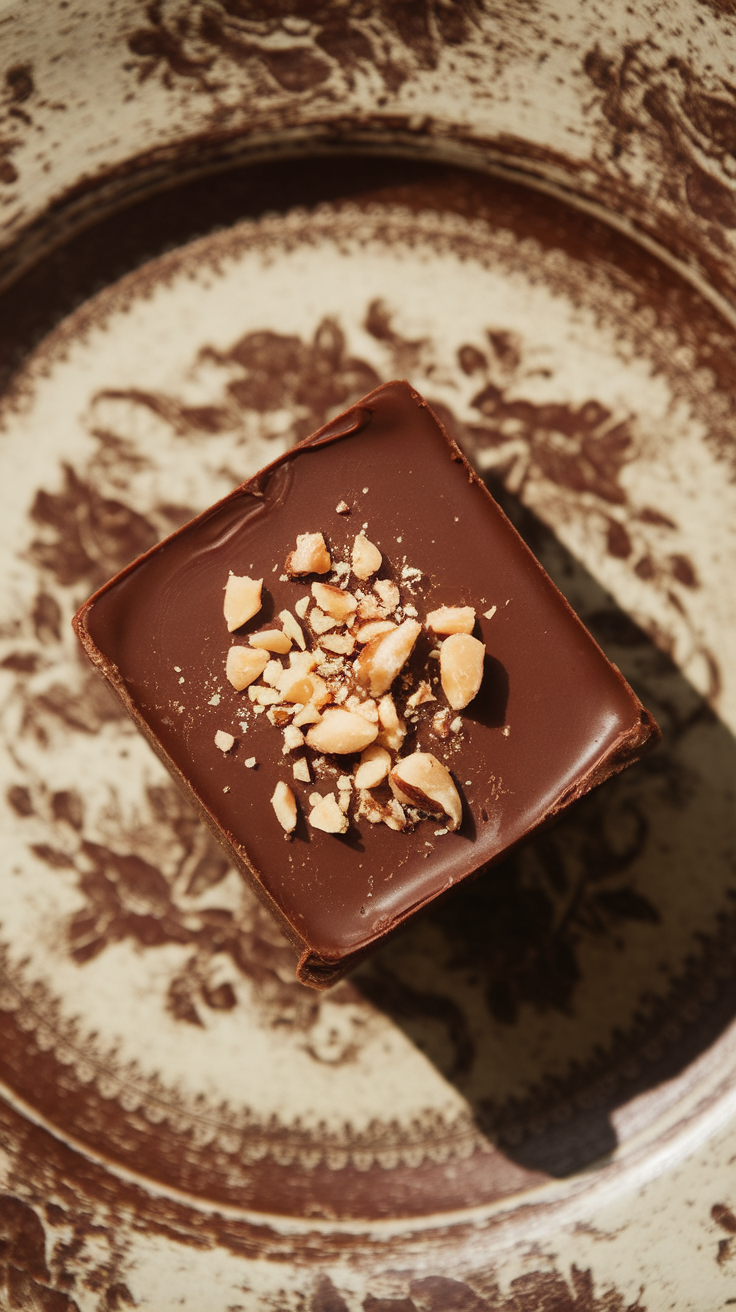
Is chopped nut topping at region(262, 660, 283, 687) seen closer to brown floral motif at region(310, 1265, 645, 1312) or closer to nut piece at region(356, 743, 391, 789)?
nut piece at region(356, 743, 391, 789)

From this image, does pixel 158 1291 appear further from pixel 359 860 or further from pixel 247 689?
pixel 247 689

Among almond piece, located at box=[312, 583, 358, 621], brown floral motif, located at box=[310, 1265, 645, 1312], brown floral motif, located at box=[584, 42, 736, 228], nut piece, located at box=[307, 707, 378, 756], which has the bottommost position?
brown floral motif, located at box=[310, 1265, 645, 1312]

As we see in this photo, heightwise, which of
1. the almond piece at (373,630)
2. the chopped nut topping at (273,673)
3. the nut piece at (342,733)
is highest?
the chopped nut topping at (273,673)

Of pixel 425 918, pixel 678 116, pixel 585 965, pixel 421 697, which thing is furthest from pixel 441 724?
pixel 678 116

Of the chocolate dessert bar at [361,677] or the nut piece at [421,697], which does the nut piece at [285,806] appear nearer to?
the chocolate dessert bar at [361,677]

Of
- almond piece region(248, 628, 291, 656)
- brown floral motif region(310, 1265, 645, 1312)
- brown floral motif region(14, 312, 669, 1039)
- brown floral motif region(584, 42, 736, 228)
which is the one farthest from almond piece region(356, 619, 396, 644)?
brown floral motif region(310, 1265, 645, 1312)

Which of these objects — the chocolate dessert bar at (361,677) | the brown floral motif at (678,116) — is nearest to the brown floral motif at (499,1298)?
the chocolate dessert bar at (361,677)

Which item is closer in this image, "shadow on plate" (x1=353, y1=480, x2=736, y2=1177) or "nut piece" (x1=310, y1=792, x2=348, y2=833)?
"nut piece" (x1=310, y1=792, x2=348, y2=833)

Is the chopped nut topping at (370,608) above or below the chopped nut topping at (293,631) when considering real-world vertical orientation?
below
